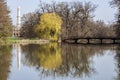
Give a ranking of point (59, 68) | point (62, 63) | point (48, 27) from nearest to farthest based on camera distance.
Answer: point (59, 68) < point (62, 63) < point (48, 27)

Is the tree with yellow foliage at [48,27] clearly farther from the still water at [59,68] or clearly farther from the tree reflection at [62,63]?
the still water at [59,68]

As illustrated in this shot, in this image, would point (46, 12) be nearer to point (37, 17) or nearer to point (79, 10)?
point (37, 17)

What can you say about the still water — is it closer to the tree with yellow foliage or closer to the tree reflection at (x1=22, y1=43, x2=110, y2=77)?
the tree reflection at (x1=22, y1=43, x2=110, y2=77)

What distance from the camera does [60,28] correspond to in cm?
9294

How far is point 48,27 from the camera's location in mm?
90312

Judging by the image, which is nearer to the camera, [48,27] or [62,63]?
[62,63]

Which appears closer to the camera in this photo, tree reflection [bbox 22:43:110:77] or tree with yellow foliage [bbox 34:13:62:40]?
tree reflection [bbox 22:43:110:77]

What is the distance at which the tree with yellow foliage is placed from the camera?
295 feet

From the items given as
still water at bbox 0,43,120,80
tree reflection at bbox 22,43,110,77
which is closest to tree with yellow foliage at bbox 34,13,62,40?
tree reflection at bbox 22,43,110,77

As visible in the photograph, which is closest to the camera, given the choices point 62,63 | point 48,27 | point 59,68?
point 59,68

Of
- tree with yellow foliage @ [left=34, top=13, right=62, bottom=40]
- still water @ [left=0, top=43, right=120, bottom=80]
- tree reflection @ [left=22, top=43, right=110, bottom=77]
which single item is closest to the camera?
still water @ [left=0, top=43, right=120, bottom=80]

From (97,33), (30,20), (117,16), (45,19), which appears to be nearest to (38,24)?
(45,19)

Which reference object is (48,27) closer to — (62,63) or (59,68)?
(62,63)

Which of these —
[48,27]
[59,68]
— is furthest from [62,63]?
[48,27]
